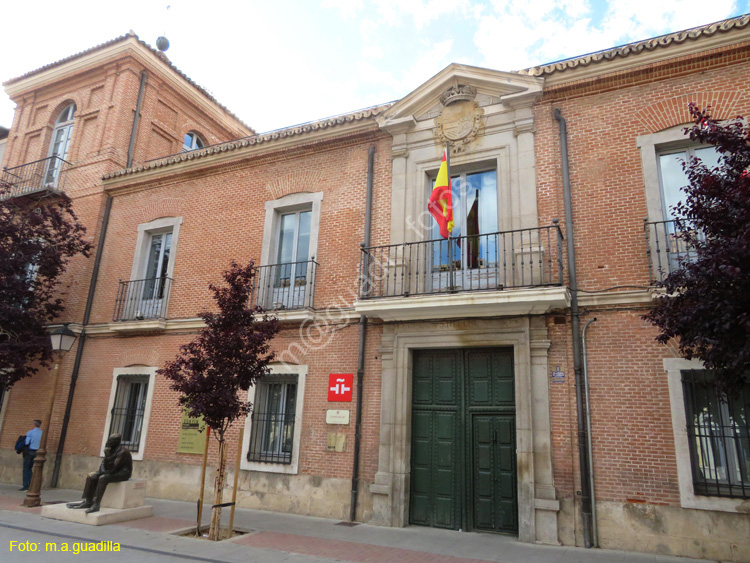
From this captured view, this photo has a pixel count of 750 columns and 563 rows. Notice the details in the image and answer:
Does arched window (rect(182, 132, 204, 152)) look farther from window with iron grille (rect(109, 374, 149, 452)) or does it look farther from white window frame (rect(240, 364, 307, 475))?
white window frame (rect(240, 364, 307, 475))

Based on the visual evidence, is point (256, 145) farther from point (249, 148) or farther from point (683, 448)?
point (683, 448)

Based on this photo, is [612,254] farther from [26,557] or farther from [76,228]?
[76,228]

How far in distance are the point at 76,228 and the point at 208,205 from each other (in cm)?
345

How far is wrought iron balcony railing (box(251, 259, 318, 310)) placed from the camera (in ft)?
33.6

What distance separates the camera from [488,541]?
7.45 meters

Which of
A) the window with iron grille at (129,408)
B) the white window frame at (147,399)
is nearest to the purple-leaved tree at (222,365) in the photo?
the white window frame at (147,399)

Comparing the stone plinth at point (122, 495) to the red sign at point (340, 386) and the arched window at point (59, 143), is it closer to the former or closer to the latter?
the red sign at point (340, 386)

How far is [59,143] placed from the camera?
15.1 meters

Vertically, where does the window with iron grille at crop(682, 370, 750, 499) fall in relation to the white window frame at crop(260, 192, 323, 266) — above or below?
below

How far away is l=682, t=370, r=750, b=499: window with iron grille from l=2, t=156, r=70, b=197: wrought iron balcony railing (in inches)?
590

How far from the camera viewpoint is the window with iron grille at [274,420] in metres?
9.75

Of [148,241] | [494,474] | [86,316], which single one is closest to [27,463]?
[86,316]

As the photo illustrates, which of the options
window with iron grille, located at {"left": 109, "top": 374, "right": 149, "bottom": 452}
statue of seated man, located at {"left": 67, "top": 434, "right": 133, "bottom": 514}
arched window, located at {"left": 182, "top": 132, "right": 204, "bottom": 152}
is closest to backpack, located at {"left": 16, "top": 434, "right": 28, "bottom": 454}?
window with iron grille, located at {"left": 109, "top": 374, "right": 149, "bottom": 452}

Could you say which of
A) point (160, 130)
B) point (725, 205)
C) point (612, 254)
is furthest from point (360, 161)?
point (160, 130)
